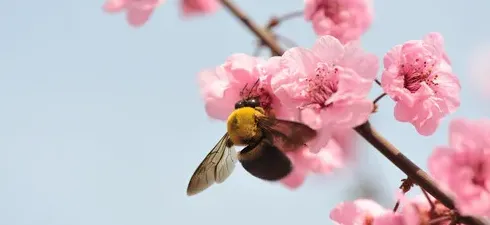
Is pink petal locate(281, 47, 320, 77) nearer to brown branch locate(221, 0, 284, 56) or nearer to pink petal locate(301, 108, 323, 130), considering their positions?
pink petal locate(301, 108, 323, 130)

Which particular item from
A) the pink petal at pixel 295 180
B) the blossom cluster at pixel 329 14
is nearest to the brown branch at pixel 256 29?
the blossom cluster at pixel 329 14

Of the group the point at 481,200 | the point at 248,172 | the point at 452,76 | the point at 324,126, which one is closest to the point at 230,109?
the point at 248,172

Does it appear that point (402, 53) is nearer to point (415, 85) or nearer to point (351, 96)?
point (415, 85)

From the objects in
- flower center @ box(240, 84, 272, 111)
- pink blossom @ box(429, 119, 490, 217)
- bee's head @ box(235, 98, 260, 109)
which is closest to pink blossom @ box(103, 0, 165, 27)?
flower center @ box(240, 84, 272, 111)

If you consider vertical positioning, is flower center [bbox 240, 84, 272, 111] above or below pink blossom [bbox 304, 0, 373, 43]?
below

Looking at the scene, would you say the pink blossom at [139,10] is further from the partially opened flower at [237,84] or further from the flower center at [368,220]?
the flower center at [368,220]

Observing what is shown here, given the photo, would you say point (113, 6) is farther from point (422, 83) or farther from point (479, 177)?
point (479, 177)
